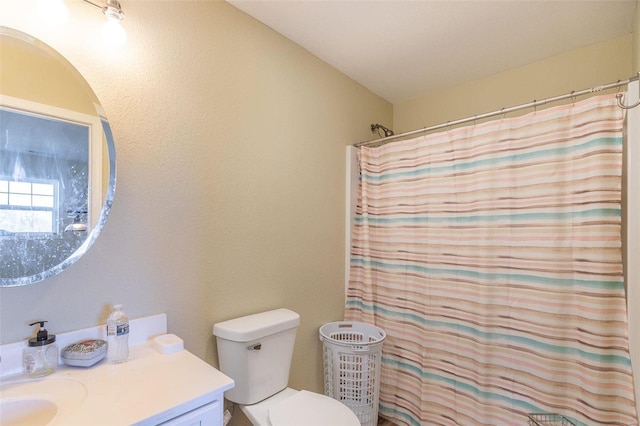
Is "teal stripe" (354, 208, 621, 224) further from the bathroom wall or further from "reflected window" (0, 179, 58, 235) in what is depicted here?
"reflected window" (0, 179, 58, 235)

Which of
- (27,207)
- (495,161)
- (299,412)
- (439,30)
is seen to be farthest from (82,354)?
(439,30)

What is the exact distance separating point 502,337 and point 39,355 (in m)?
2.00

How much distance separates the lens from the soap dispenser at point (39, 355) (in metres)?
0.97

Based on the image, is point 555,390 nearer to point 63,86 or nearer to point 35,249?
point 35,249

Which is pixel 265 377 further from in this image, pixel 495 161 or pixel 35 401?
pixel 495 161

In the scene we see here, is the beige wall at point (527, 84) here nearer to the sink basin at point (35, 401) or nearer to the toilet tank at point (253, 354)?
the toilet tank at point (253, 354)

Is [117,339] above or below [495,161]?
below

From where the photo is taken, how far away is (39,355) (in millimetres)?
982

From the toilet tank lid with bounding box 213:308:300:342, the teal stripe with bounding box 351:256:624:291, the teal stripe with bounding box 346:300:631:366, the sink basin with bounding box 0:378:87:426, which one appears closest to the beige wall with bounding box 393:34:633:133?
the teal stripe with bounding box 351:256:624:291

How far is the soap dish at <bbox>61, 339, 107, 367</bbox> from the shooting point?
102 centimetres

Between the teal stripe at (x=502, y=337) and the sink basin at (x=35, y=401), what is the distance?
1.63 m

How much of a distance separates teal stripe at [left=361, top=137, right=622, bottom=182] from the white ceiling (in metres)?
0.74

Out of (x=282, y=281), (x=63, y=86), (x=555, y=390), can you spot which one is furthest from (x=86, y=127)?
(x=555, y=390)

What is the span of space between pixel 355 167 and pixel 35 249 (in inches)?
71.5
